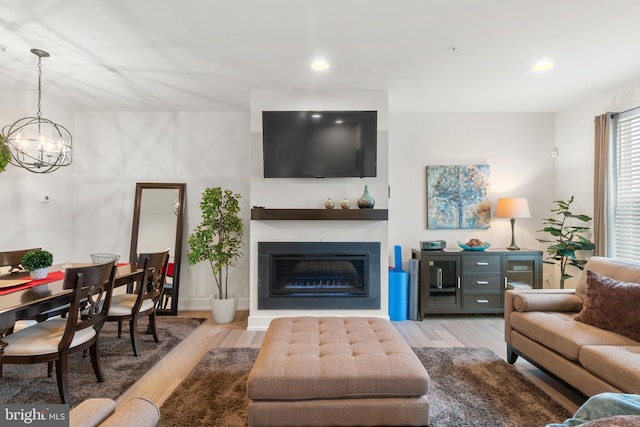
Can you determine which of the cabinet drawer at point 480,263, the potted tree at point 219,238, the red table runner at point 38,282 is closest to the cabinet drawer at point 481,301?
the cabinet drawer at point 480,263

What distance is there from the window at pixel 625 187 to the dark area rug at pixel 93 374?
477cm

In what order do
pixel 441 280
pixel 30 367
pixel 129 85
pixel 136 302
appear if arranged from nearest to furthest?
pixel 30 367 < pixel 136 302 < pixel 129 85 < pixel 441 280

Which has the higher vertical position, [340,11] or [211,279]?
[340,11]

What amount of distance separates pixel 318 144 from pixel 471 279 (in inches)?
96.2

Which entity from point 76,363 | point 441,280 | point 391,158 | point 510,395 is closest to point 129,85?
point 76,363

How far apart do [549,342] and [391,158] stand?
2.76 meters

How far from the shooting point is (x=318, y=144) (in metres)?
3.53

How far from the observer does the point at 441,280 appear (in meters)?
3.86

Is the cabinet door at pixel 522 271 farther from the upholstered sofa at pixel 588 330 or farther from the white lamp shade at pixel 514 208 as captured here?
the upholstered sofa at pixel 588 330

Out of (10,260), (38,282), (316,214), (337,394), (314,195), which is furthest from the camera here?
(314,195)

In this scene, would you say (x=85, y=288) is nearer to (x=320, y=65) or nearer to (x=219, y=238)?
(x=219, y=238)

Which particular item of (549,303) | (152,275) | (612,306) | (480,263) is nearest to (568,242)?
(480,263)

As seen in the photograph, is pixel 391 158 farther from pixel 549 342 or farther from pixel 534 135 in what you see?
pixel 549 342

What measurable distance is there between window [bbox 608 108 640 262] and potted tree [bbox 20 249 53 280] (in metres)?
5.44
